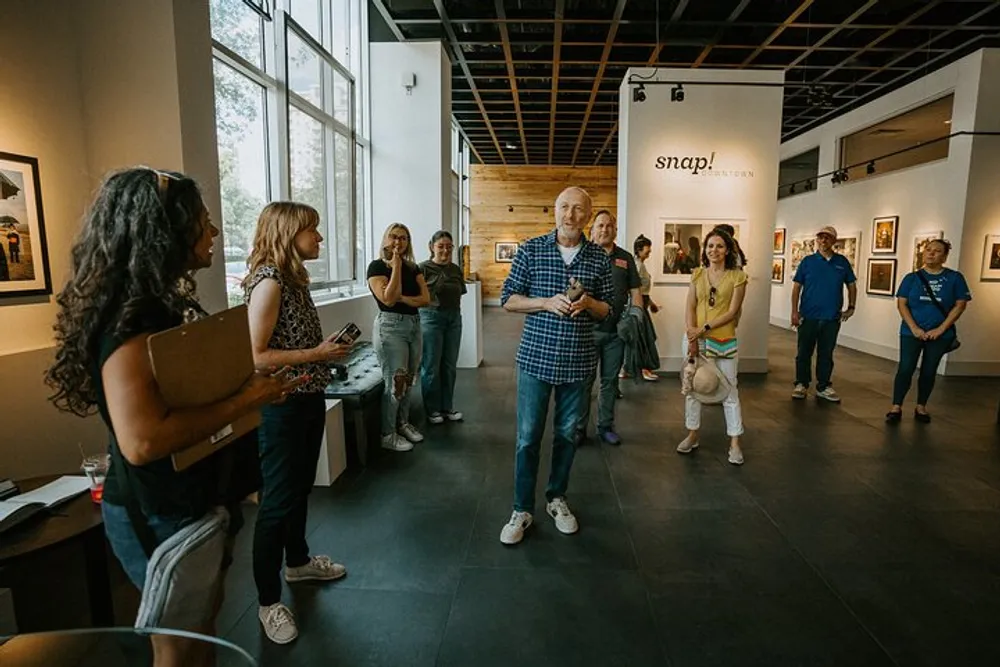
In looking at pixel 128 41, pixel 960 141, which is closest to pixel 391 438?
pixel 128 41

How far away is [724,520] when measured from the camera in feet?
11.0

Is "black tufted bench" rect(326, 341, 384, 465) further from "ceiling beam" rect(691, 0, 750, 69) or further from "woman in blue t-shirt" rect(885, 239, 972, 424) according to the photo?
"ceiling beam" rect(691, 0, 750, 69)

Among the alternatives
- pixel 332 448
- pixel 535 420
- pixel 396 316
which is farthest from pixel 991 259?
pixel 332 448

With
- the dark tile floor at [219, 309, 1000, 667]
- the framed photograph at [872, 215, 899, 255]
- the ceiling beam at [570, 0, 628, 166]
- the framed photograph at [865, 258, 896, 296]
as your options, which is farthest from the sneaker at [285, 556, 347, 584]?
the framed photograph at [872, 215, 899, 255]

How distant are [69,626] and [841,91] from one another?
12.3 metres

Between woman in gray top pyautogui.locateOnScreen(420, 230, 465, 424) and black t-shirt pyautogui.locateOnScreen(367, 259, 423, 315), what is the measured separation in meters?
0.50

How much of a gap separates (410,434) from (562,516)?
188 centimetres

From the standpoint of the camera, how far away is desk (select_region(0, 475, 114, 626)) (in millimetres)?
1903

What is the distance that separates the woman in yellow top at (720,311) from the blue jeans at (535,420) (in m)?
1.55

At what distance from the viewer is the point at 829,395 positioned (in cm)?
623

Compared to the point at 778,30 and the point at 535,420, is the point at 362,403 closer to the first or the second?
the point at 535,420

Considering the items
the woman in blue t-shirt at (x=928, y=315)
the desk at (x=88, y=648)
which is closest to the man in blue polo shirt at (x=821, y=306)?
the woman in blue t-shirt at (x=928, y=315)

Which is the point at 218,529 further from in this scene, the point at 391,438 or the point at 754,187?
the point at 754,187

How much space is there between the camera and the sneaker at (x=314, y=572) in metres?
2.63
